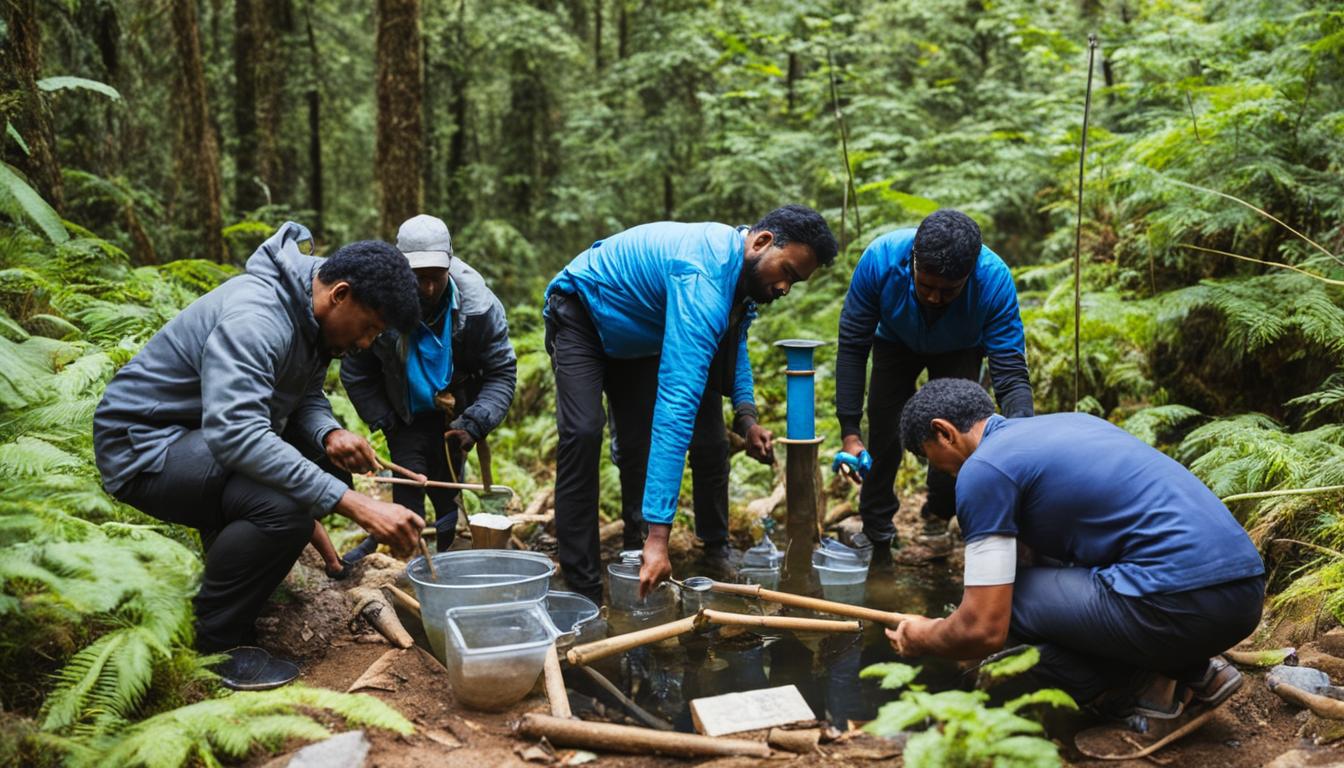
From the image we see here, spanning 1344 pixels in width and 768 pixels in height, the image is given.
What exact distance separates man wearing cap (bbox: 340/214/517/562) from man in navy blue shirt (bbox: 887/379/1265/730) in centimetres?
265

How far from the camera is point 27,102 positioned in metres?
5.73

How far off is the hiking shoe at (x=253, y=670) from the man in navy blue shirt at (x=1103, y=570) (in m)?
2.40

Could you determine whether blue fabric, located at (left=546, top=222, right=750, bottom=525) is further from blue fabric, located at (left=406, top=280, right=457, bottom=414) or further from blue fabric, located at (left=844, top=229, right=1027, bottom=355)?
blue fabric, located at (left=844, top=229, right=1027, bottom=355)

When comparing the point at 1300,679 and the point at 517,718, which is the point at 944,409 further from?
the point at 517,718

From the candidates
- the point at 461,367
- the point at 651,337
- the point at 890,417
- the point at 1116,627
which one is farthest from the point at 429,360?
the point at 1116,627

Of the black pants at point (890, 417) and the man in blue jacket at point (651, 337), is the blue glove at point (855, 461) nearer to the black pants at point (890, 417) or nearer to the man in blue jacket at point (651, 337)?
the black pants at point (890, 417)

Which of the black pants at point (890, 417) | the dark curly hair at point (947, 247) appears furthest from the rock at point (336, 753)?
the black pants at point (890, 417)

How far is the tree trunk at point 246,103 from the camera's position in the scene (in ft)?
40.4

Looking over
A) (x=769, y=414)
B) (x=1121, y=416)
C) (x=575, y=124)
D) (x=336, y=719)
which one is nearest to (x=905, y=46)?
(x=575, y=124)

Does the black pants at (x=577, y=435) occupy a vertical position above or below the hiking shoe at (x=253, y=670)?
above

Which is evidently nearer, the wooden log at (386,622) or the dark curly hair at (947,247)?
the wooden log at (386,622)

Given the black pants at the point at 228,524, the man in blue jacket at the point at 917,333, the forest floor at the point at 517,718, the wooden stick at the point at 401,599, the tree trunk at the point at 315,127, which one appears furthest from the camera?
the tree trunk at the point at 315,127

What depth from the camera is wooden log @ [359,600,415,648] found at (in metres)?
3.81

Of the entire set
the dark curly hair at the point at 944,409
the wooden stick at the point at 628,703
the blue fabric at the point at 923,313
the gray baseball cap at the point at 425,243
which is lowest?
the wooden stick at the point at 628,703
